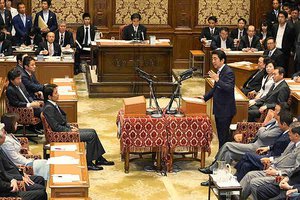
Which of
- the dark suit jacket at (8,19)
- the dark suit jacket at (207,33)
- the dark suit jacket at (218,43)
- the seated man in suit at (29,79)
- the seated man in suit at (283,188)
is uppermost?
the dark suit jacket at (8,19)

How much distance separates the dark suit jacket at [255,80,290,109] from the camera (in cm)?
1094

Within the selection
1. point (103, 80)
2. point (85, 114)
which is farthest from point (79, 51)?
point (85, 114)

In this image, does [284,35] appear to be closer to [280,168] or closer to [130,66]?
[130,66]

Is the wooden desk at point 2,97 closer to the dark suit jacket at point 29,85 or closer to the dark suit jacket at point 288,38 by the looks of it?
the dark suit jacket at point 29,85

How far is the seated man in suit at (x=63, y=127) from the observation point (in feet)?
32.3

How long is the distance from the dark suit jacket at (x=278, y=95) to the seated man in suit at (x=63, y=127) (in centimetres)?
258

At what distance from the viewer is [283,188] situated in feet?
26.5

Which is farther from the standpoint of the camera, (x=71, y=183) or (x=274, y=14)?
(x=274, y=14)

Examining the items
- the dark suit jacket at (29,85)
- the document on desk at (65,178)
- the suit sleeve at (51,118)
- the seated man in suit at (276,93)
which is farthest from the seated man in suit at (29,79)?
the document on desk at (65,178)

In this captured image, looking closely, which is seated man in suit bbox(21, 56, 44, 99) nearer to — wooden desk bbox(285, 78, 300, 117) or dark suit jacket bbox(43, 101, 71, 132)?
dark suit jacket bbox(43, 101, 71, 132)

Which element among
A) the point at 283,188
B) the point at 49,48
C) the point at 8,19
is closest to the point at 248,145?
the point at 283,188

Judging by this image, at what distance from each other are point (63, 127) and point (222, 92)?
224 cm

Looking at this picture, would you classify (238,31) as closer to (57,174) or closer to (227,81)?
(227,81)

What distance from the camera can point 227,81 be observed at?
10125mm
